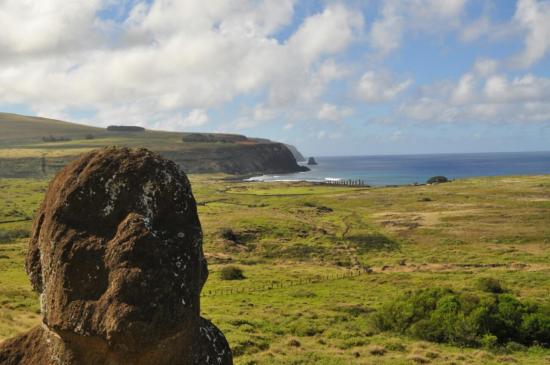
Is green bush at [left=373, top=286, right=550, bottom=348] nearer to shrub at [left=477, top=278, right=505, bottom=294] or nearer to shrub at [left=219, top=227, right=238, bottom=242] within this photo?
shrub at [left=477, top=278, right=505, bottom=294]

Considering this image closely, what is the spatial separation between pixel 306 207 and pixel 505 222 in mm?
36308

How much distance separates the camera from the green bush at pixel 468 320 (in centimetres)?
2622

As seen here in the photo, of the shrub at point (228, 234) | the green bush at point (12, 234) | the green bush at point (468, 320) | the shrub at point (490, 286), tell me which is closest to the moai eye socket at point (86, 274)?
the green bush at point (468, 320)

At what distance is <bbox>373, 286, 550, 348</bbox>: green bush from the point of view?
26219 mm

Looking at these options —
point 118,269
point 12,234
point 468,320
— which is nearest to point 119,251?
point 118,269

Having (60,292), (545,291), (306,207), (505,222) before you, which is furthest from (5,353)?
(306,207)

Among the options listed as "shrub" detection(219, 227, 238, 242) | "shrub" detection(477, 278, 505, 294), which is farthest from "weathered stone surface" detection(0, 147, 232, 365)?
"shrub" detection(219, 227, 238, 242)

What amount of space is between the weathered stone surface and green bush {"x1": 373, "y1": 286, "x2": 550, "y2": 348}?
19530mm

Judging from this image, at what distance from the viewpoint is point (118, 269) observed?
9.12 metres

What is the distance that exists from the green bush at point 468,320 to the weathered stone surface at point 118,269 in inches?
769

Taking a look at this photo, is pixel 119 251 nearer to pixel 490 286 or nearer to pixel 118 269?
pixel 118 269

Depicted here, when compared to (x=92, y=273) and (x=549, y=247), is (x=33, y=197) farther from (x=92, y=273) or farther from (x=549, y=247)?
(x=92, y=273)

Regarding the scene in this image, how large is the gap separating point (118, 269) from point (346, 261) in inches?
2006

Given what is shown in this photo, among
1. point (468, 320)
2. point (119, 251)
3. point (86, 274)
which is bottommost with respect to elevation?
point (468, 320)
